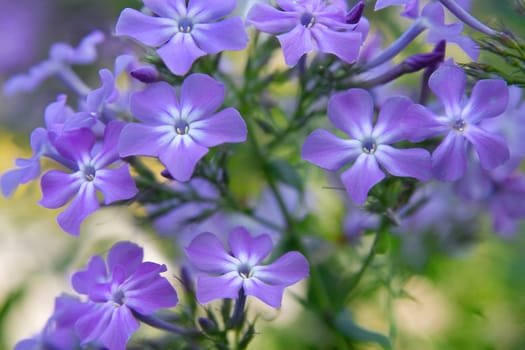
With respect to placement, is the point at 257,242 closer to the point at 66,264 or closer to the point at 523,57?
the point at 523,57

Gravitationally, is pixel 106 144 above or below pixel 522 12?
below

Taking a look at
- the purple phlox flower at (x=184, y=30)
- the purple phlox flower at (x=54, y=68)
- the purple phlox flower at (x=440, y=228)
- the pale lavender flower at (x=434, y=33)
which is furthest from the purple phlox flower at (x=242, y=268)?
the purple phlox flower at (x=440, y=228)

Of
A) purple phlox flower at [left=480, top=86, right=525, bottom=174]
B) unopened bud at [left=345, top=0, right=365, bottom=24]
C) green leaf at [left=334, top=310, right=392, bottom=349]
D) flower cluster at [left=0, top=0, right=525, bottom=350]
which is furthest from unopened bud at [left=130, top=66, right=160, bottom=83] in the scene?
purple phlox flower at [left=480, top=86, right=525, bottom=174]

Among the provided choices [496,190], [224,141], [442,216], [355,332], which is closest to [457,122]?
[224,141]

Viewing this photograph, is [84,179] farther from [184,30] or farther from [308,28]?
[308,28]

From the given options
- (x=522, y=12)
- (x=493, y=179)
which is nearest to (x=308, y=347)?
(x=493, y=179)

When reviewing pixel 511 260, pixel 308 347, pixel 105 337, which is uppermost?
pixel 511 260

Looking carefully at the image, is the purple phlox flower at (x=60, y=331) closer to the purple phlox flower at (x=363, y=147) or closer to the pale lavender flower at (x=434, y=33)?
the purple phlox flower at (x=363, y=147)
